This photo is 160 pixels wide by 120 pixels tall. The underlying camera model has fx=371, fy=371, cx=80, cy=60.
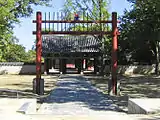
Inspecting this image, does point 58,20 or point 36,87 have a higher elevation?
point 58,20

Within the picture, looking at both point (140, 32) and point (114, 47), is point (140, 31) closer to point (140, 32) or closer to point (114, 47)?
point (140, 32)

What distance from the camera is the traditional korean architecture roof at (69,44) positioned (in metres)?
45.9

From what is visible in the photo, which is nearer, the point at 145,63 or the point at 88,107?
the point at 88,107

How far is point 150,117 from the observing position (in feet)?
34.5

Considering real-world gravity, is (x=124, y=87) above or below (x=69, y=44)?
below

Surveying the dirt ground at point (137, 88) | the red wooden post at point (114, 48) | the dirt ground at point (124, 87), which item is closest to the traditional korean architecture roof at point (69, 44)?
the dirt ground at point (124, 87)

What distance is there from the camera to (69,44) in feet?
156

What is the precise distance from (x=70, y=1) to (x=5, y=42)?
1667cm

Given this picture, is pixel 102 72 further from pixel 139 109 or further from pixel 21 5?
pixel 139 109

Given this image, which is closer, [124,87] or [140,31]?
[124,87]

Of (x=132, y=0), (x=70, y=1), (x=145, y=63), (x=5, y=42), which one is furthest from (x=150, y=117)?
(x=145, y=63)

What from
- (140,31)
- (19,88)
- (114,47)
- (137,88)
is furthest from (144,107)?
(140,31)

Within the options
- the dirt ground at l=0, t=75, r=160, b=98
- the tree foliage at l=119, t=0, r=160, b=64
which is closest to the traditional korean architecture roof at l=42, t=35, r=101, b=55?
the tree foliage at l=119, t=0, r=160, b=64

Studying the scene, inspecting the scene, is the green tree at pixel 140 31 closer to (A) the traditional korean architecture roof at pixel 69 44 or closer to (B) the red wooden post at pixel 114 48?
(A) the traditional korean architecture roof at pixel 69 44
